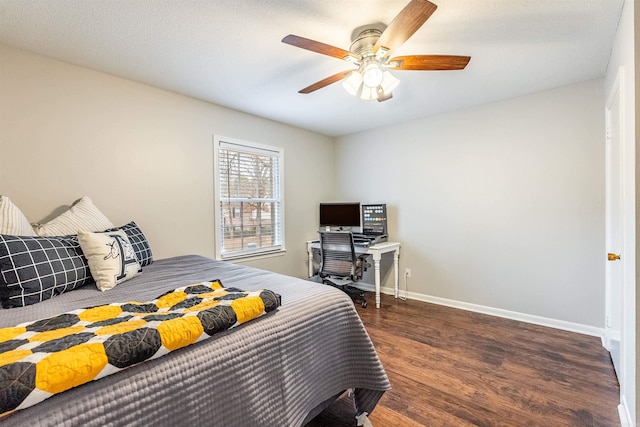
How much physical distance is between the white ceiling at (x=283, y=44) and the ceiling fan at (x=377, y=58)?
5.5 inches

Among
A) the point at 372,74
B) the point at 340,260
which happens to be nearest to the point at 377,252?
the point at 340,260

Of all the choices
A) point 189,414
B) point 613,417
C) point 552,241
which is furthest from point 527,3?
point 189,414

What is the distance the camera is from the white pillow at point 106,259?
1.68 metres

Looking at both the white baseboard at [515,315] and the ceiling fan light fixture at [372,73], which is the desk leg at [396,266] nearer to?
the white baseboard at [515,315]

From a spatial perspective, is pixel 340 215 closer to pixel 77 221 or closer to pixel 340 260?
pixel 340 260

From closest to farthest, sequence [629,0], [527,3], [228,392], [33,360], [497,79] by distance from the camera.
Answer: [33,360] < [228,392] < [629,0] < [527,3] < [497,79]

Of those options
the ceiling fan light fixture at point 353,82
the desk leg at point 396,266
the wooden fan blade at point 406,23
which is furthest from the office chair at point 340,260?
the wooden fan blade at point 406,23

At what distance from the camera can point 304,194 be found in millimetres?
4180

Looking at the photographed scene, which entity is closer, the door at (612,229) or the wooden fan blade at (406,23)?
the wooden fan blade at (406,23)

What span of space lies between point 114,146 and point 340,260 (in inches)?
102

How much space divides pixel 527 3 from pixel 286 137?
9.28 ft

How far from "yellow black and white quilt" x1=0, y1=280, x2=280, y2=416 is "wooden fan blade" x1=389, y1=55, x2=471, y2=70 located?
1640 millimetres

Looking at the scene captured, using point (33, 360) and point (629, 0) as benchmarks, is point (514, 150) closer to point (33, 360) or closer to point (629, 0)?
point (629, 0)

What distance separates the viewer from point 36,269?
1451 mm
